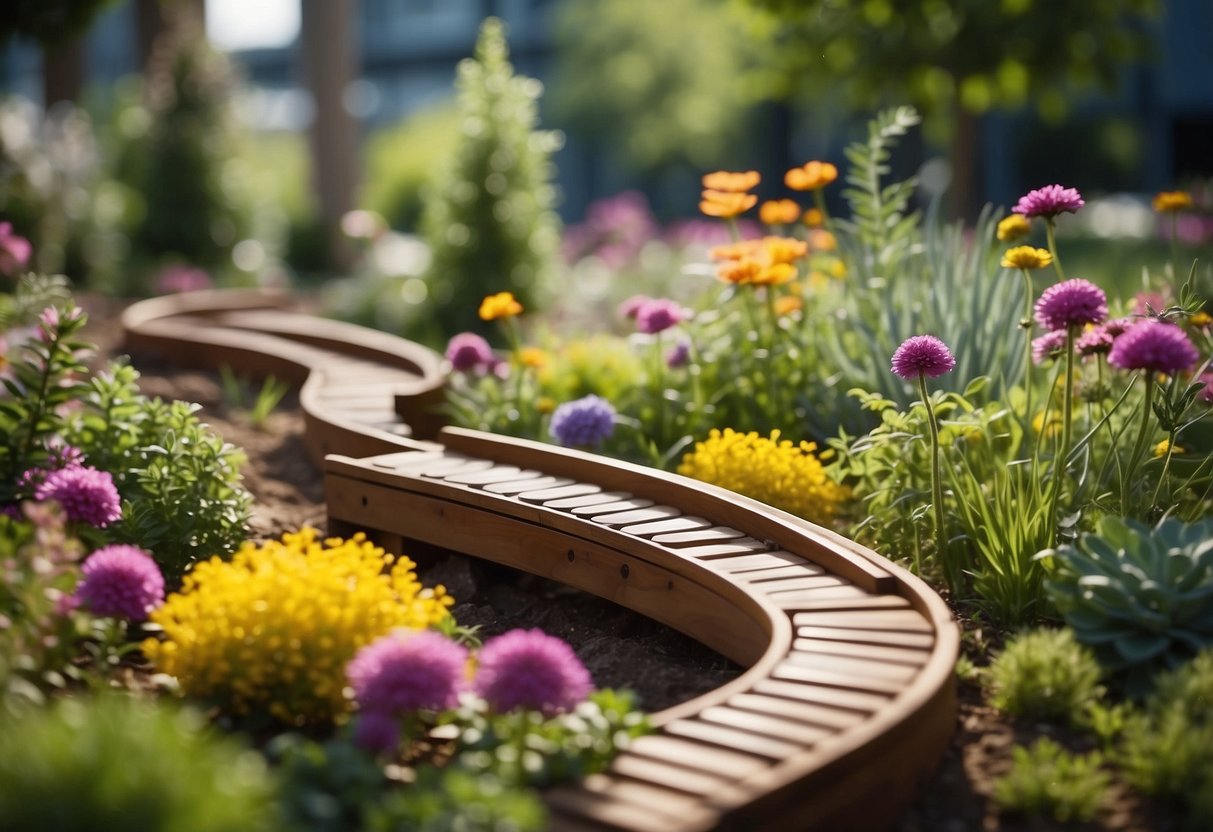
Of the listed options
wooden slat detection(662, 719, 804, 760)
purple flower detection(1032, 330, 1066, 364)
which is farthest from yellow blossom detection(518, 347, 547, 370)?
wooden slat detection(662, 719, 804, 760)

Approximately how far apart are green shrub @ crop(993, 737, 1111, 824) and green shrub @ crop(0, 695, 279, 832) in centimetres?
163

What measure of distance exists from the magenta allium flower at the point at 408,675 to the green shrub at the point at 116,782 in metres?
0.52

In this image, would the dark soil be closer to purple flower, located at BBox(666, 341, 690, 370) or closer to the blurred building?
purple flower, located at BBox(666, 341, 690, 370)

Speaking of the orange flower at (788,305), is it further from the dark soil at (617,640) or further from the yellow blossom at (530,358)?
the dark soil at (617,640)

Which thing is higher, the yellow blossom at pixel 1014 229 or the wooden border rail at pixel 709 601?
the yellow blossom at pixel 1014 229

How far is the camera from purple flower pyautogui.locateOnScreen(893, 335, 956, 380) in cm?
361

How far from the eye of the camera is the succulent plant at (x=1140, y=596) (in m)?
3.25

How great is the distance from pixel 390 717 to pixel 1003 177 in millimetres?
24624

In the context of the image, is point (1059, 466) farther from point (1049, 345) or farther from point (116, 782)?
point (116, 782)

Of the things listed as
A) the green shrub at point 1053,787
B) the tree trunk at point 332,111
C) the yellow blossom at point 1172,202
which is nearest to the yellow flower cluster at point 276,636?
the green shrub at point 1053,787

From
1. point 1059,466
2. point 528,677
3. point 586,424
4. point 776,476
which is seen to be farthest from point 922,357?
point 586,424

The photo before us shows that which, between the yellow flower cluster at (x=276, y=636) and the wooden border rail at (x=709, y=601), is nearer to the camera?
the wooden border rail at (x=709, y=601)

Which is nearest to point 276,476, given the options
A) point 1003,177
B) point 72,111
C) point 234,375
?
point 234,375

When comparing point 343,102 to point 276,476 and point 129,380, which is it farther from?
point 129,380
